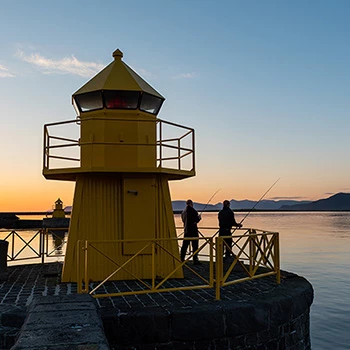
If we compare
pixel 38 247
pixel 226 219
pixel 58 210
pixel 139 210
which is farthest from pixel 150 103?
pixel 58 210

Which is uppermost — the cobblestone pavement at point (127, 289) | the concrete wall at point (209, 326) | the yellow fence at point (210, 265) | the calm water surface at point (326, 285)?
the yellow fence at point (210, 265)

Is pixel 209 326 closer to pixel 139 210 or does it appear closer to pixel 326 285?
pixel 139 210

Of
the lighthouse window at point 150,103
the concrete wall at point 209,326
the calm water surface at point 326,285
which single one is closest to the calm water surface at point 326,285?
the calm water surface at point 326,285

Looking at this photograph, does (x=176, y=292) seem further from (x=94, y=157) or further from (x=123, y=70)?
(x=123, y=70)

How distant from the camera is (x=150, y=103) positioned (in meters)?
10.2

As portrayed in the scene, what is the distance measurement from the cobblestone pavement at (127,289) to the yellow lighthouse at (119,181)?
657 millimetres

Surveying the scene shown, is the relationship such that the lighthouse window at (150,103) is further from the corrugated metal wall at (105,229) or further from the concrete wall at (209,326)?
the concrete wall at (209,326)

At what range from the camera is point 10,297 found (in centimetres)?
773

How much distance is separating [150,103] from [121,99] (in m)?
0.71

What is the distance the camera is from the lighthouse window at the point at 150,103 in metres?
10.1

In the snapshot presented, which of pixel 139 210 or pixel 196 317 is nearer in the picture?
pixel 196 317

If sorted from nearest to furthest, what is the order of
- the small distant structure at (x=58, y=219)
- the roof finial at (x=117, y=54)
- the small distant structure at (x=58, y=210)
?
1. the roof finial at (x=117, y=54)
2. the small distant structure at (x=58, y=219)
3. the small distant structure at (x=58, y=210)

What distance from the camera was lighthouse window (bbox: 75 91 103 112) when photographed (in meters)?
9.96

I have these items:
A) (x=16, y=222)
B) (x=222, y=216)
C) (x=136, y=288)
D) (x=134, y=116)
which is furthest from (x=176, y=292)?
(x=16, y=222)
